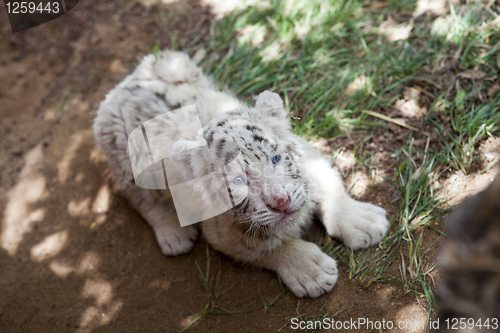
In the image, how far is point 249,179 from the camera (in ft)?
8.04

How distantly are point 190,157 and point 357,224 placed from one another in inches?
58.2

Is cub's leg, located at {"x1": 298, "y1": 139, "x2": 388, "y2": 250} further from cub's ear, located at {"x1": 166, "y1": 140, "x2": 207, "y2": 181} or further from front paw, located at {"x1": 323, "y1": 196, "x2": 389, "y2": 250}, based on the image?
cub's ear, located at {"x1": 166, "y1": 140, "x2": 207, "y2": 181}

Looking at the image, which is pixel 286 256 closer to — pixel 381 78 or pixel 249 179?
pixel 249 179

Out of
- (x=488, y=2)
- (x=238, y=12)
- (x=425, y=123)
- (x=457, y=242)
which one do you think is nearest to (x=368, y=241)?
(x=425, y=123)

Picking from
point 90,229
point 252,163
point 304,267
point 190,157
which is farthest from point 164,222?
point 252,163

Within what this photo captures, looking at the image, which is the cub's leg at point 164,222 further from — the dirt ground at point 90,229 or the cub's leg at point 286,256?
the cub's leg at point 286,256

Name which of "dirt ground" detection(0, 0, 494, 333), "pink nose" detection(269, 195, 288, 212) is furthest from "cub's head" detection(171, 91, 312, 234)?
"dirt ground" detection(0, 0, 494, 333)

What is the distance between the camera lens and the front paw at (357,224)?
301cm

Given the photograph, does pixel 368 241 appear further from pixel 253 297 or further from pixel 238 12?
pixel 238 12

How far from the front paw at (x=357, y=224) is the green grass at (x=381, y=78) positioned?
0.08 m

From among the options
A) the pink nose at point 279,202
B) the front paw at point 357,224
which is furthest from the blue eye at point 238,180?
the front paw at point 357,224

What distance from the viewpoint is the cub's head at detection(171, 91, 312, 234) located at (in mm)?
2430

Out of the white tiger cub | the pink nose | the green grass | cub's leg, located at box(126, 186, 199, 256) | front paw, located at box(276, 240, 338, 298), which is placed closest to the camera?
the pink nose

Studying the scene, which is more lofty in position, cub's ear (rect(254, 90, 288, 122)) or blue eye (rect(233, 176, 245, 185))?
cub's ear (rect(254, 90, 288, 122))
